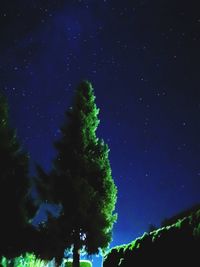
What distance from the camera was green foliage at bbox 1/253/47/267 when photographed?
18703mm

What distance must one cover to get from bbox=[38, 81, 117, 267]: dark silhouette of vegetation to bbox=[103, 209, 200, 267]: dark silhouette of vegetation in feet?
14.3

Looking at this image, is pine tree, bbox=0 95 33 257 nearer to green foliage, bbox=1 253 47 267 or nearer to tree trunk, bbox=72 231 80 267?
green foliage, bbox=1 253 47 267

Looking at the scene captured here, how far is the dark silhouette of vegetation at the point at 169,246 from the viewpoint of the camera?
9711mm

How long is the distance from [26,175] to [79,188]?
10.0 feet

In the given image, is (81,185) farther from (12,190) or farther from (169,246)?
(169,246)

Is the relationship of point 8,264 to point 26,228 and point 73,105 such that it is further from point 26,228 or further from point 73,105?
point 73,105

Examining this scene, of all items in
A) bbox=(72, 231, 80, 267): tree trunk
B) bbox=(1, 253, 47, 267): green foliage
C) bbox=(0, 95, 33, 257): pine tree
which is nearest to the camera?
bbox=(0, 95, 33, 257): pine tree

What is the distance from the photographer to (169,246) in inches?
442

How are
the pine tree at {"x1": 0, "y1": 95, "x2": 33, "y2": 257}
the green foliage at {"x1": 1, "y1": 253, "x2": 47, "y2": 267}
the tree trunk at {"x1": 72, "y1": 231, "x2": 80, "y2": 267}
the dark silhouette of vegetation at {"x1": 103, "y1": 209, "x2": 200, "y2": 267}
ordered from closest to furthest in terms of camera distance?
1. the dark silhouette of vegetation at {"x1": 103, "y1": 209, "x2": 200, "y2": 267}
2. the pine tree at {"x1": 0, "y1": 95, "x2": 33, "y2": 257}
3. the green foliage at {"x1": 1, "y1": 253, "x2": 47, "y2": 267}
4. the tree trunk at {"x1": 72, "y1": 231, "x2": 80, "y2": 267}

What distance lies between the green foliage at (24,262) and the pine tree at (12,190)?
59.6 inches

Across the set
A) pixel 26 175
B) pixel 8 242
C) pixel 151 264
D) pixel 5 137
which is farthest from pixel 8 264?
pixel 151 264

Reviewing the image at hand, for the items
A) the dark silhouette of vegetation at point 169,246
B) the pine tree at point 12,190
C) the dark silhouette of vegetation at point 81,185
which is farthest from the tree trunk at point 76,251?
the dark silhouette of vegetation at point 169,246

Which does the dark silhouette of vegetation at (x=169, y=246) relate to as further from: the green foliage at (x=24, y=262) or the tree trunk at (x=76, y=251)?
the green foliage at (x=24, y=262)

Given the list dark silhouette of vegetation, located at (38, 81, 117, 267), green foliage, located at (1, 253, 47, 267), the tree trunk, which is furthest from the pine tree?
the tree trunk
